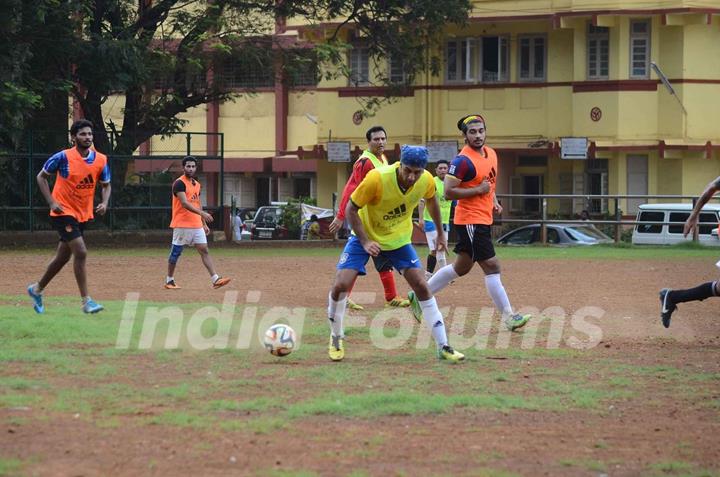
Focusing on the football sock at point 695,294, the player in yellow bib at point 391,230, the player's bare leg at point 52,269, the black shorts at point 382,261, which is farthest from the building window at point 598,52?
the player in yellow bib at point 391,230

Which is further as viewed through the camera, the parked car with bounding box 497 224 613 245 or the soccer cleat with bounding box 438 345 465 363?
the parked car with bounding box 497 224 613 245

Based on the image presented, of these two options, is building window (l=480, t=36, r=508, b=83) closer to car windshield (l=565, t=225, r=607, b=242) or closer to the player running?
car windshield (l=565, t=225, r=607, b=242)

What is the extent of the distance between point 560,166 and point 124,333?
31269 mm

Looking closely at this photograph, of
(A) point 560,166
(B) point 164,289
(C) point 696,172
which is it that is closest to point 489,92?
(A) point 560,166

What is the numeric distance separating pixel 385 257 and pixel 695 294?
10.3 ft

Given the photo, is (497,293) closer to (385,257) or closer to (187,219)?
(385,257)

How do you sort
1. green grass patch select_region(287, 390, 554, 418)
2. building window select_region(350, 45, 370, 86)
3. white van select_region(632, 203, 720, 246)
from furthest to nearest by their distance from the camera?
building window select_region(350, 45, 370, 86), white van select_region(632, 203, 720, 246), green grass patch select_region(287, 390, 554, 418)

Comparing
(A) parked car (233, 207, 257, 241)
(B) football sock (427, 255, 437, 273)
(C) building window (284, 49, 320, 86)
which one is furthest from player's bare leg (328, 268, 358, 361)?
(A) parked car (233, 207, 257, 241)

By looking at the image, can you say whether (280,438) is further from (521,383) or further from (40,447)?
(521,383)

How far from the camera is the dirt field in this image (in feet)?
23.3

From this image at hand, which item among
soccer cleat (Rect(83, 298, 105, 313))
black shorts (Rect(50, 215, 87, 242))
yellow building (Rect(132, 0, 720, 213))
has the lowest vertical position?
soccer cleat (Rect(83, 298, 105, 313))

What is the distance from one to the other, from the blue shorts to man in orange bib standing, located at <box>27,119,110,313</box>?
12.3ft

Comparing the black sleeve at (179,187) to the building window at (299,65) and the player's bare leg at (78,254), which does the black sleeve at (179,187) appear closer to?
the player's bare leg at (78,254)

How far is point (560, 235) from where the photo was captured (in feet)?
111
